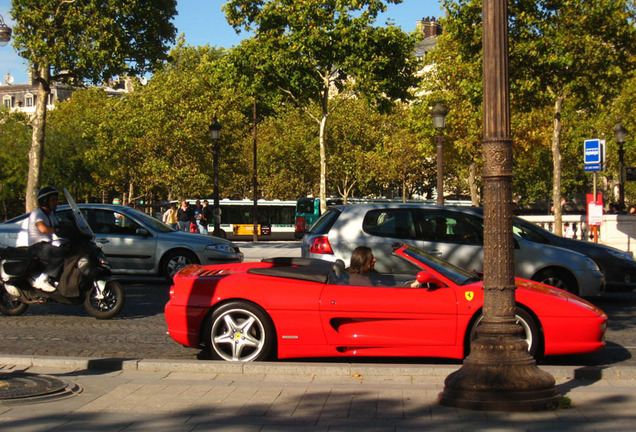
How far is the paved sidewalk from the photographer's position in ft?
18.9

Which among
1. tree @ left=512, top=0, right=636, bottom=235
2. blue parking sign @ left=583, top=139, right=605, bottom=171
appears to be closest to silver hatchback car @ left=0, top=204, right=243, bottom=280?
blue parking sign @ left=583, top=139, right=605, bottom=171

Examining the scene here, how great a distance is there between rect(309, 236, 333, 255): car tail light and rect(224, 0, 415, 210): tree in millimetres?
18375

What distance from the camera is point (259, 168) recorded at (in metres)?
67.2

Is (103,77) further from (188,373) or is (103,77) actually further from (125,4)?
(188,373)

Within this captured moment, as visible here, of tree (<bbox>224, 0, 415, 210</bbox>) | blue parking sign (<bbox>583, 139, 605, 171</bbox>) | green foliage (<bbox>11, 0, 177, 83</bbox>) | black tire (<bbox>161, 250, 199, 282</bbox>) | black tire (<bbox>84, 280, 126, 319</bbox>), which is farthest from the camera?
tree (<bbox>224, 0, 415, 210</bbox>)

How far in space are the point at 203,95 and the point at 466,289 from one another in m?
46.4

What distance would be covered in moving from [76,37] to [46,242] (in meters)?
14.5

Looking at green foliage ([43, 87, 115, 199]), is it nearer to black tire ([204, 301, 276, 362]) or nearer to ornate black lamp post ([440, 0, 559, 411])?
black tire ([204, 301, 276, 362])

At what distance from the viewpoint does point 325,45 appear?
29.7 metres

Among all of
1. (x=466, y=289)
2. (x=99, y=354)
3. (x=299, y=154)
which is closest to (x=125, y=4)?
(x=99, y=354)

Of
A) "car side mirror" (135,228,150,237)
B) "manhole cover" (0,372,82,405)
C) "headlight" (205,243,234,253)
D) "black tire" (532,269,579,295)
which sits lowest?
"manhole cover" (0,372,82,405)

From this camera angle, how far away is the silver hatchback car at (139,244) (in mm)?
16484

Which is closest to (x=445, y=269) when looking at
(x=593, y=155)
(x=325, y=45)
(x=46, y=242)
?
(x=46, y=242)

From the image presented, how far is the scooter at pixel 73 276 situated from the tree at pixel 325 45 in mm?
19110
